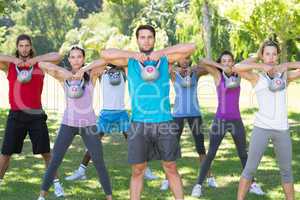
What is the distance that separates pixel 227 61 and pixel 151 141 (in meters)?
1.94

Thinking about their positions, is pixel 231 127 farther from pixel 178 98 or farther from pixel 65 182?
pixel 65 182

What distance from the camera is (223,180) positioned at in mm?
8172

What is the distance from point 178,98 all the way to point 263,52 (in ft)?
5.70

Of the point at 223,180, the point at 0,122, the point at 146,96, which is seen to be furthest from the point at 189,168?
the point at 0,122

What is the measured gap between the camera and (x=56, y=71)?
6.56 metres

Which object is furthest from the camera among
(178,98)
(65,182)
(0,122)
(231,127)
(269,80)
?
(0,122)

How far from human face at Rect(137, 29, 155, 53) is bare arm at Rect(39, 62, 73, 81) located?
45.2 inches

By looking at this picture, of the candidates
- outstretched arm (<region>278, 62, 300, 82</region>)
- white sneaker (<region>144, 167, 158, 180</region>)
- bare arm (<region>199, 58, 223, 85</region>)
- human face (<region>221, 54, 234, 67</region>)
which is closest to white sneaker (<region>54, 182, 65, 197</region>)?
white sneaker (<region>144, 167, 158, 180</region>)

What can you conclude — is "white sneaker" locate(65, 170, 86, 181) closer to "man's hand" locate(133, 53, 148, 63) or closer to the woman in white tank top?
the woman in white tank top

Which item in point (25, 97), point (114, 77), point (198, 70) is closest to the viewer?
point (25, 97)

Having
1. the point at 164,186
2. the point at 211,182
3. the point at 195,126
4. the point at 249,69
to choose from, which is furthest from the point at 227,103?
the point at 164,186

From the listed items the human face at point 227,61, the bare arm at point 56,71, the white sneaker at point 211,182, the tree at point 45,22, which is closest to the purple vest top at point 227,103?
the human face at point 227,61

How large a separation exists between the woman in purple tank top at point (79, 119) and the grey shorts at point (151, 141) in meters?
0.83

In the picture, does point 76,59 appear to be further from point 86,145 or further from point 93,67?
point 86,145
